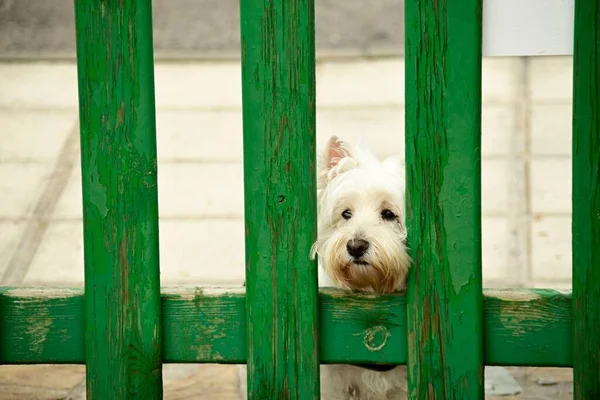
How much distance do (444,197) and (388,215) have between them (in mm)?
970

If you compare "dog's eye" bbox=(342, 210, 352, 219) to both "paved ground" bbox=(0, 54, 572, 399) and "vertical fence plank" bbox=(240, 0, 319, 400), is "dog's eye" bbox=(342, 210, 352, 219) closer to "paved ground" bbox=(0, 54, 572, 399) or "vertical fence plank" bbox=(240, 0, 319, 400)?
"vertical fence plank" bbox=(240, 0, 319, 400)

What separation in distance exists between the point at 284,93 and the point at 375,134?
451 cm

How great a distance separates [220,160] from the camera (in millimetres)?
6500

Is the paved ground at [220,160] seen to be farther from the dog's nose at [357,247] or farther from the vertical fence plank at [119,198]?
the vertical fence plank at [119,198]

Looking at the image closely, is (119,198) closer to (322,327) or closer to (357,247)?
(322,327)

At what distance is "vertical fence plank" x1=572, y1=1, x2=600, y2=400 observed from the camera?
1989 millimetres

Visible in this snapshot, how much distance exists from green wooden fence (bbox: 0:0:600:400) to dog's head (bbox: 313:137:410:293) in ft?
1.10

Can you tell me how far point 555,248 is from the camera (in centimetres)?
534

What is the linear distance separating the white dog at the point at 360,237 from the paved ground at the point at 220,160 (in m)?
1.98

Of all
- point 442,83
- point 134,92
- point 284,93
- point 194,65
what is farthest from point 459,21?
point 194,65

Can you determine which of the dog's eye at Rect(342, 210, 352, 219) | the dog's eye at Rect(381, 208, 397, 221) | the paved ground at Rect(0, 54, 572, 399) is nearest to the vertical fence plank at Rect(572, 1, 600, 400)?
the dog's eye at Rect(381, 208, 397, 221)

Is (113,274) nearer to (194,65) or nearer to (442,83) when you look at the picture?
(442,83)

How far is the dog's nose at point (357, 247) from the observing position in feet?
8.76

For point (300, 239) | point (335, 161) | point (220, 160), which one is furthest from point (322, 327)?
point (220, 160)
